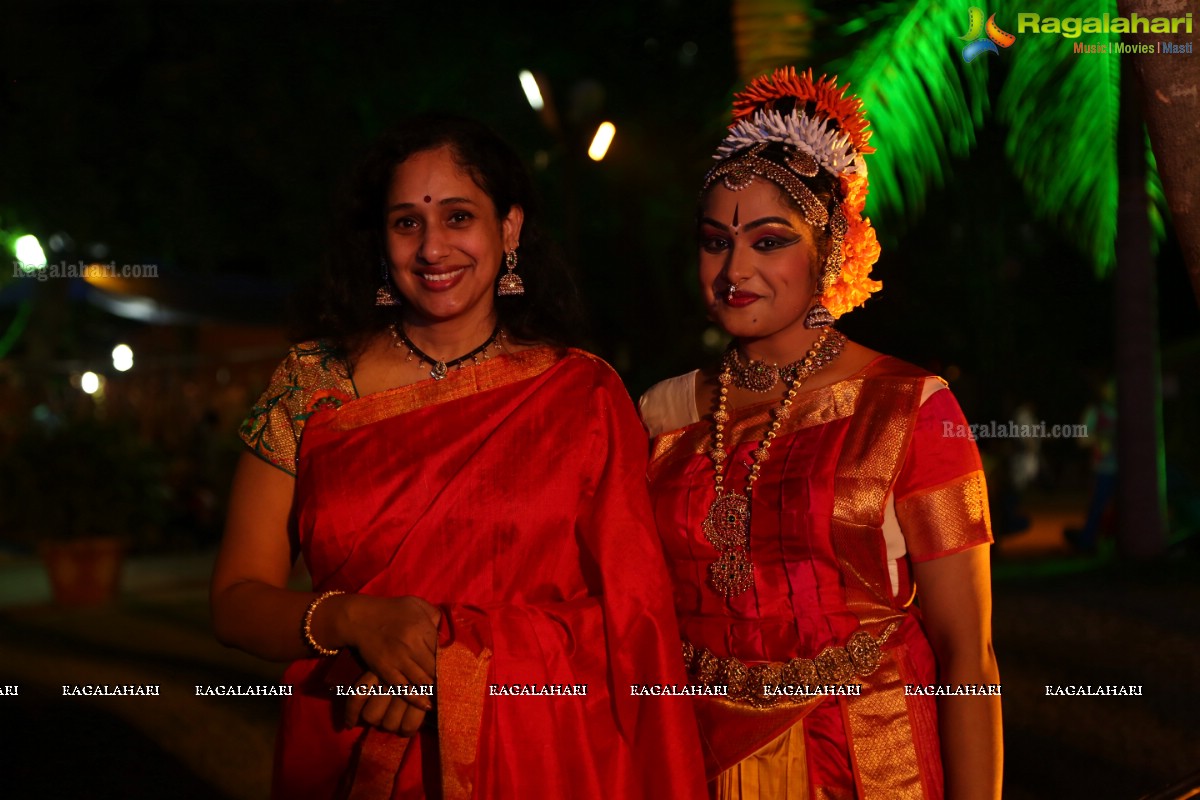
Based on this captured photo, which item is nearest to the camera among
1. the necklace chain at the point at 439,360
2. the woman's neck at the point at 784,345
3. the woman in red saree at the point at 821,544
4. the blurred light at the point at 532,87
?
the woman in red saree at the point at 821,544

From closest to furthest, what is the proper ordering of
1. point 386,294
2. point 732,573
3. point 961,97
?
1. point 732,573
2. point 386,294
3. point 961,97

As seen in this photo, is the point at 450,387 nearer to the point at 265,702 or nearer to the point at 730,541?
the point at 730,541

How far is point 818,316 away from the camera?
2.55 metres

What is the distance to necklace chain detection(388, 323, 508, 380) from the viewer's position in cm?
246

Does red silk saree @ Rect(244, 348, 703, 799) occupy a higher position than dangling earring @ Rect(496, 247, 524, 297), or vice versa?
dangling earring @ Rect(496, 247, 524, 297)

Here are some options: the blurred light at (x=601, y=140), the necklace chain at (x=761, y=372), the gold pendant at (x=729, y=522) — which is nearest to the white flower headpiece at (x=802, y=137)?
the necklace chain at (x=761, y=372)

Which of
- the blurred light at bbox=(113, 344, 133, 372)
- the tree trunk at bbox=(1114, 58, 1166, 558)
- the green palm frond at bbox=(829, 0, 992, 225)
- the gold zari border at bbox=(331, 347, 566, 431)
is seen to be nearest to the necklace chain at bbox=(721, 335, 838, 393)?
the gold zari border at bbox=(331, 347, 566, 431)

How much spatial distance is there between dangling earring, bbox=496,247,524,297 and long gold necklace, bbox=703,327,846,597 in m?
0.49

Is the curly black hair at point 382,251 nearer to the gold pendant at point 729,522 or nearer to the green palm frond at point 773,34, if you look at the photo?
the gold pendant at point 729,522

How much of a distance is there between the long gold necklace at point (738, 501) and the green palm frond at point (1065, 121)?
3.51 m

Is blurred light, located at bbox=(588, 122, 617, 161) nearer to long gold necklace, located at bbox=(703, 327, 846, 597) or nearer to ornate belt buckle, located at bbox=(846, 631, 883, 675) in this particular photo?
long gold necklace, located at bbox=(703, 327, 846, 597)

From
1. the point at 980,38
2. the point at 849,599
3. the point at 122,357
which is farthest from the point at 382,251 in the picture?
the point at 122,357

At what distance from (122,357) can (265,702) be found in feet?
42.2

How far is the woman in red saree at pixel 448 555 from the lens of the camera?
2203mm
